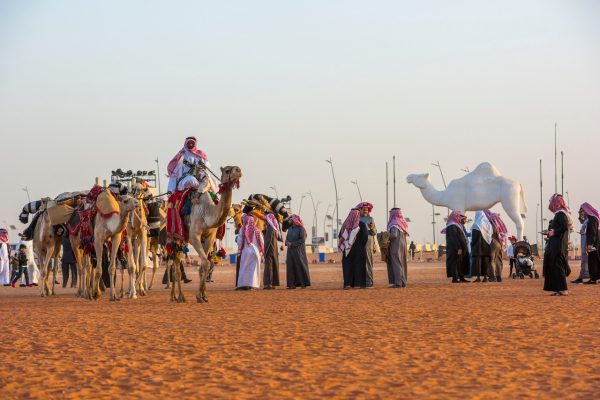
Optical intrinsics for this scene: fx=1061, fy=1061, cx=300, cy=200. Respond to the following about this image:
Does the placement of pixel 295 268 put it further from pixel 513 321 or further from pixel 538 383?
pixel 538 383

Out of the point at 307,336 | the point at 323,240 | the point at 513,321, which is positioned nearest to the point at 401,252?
the point at 513,321

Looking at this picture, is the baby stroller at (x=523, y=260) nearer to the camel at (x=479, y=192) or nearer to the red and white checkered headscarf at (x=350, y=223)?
the red and white checkered headscarf at (x=350, y=223)

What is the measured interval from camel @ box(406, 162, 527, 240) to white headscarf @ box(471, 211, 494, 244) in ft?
65.3

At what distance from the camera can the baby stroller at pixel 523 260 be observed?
2956 cm

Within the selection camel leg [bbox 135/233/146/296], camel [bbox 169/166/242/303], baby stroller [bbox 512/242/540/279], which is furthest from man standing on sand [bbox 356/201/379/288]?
baby stroller [bbox 512/242/540/279]

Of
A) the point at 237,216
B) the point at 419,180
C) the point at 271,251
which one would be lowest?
the point at 271,251

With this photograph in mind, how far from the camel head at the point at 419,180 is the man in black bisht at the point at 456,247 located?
832 inches

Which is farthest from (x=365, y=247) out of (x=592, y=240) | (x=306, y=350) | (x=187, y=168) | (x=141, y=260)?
(x=306, y=350)

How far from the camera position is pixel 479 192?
4762cm

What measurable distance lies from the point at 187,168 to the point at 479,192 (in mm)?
30403

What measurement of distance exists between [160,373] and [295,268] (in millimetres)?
16372

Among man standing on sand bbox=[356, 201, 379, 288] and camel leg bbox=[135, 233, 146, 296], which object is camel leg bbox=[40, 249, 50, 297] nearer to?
camel leg bbox=[135, 233, 146, 296]

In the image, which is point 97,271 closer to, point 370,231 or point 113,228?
point 113,228

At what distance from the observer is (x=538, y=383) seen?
817cm
